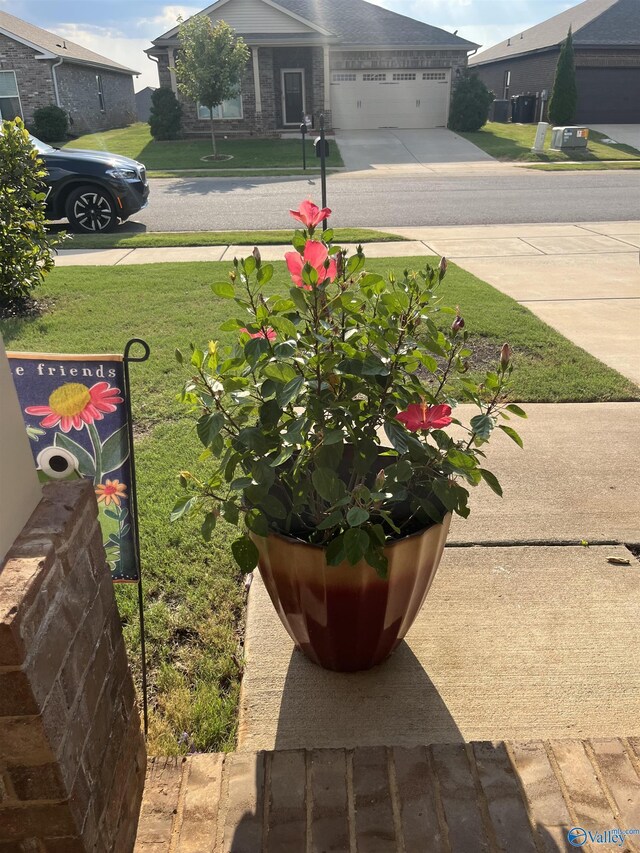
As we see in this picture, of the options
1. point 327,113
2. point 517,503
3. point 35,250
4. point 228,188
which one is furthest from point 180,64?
point 517,503

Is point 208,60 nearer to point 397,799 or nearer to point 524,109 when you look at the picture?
point 524,109

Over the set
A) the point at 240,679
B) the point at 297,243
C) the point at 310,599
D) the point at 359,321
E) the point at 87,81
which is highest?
the point at 87,81

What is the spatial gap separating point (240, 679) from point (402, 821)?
2.59ft

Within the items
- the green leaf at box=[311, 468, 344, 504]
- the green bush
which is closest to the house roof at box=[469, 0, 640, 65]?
the green bush

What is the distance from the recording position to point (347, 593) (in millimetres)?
2125

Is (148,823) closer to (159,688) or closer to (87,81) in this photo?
(159,688)

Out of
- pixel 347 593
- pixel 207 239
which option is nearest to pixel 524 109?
pixel 207 239

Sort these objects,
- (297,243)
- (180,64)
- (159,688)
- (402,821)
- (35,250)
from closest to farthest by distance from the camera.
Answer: (402,821) < (297,243) < (159,688) < (35,250) < (180,64)

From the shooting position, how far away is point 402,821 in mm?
1866

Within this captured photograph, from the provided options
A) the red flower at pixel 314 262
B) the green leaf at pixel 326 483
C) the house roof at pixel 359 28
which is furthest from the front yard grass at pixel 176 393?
the house roof at pixel 359 28

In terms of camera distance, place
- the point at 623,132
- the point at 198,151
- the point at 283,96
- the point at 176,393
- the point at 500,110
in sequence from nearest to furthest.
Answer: the point at 176,393 < the point at 198,151 < the point at 623,132 < the point at 283,96 < the point at 500,110

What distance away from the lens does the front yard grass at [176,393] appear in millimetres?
2381

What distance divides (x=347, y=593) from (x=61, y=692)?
92 cm

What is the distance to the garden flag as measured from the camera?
6.53 feet
